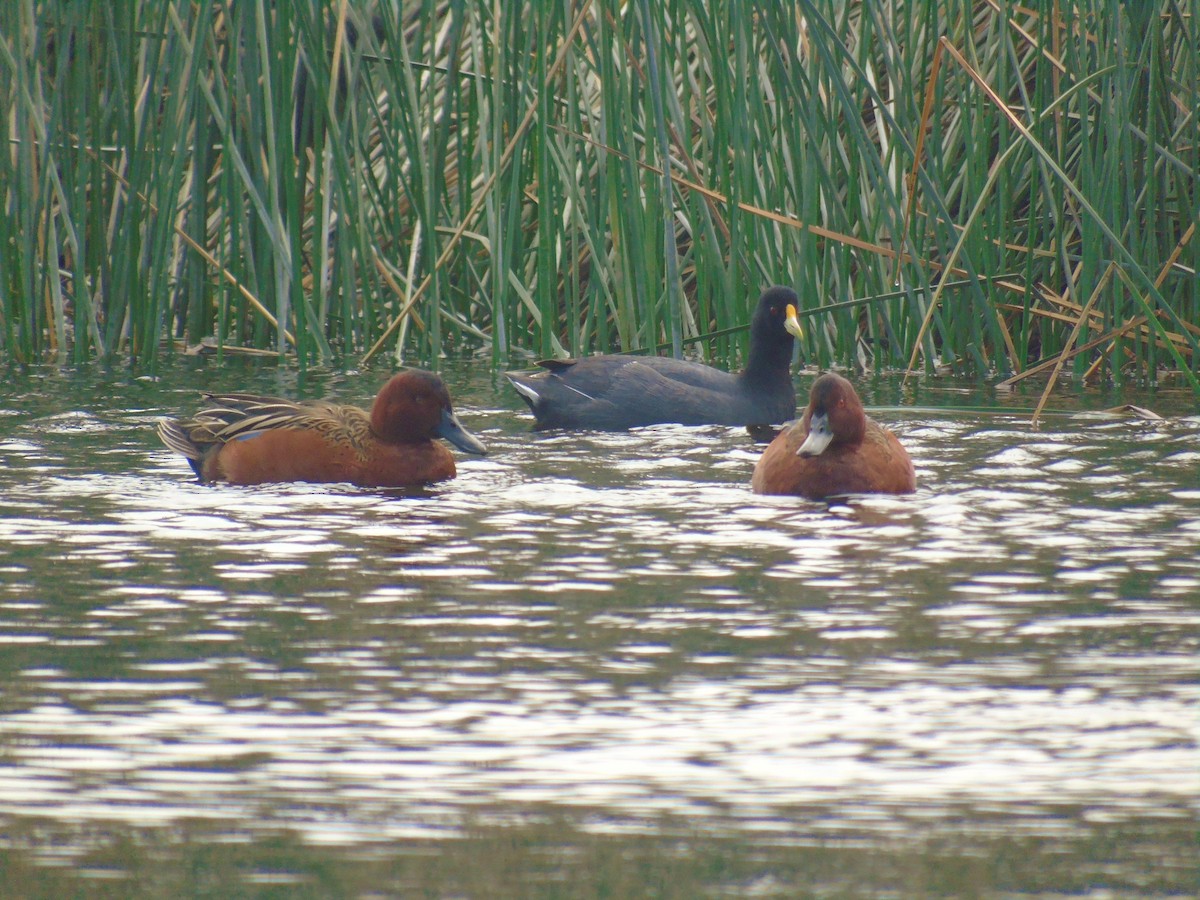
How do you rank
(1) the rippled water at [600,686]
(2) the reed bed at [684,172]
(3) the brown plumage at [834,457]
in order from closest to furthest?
1. (1) the rippled water at [600,686]
2. (3) the brown plumage at [834,457]
3. (2) the reed bed at [684,172]

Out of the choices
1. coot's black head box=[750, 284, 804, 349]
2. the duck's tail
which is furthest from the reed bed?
the duck's tail

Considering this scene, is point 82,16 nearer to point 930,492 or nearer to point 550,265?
point 550,265

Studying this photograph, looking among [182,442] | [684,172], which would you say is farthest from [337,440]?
[684,172]

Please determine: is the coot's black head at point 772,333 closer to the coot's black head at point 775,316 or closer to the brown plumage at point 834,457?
the coot's black head at point 775,316

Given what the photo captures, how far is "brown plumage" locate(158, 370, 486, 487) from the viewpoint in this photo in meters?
7.25

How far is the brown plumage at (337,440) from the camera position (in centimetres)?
725

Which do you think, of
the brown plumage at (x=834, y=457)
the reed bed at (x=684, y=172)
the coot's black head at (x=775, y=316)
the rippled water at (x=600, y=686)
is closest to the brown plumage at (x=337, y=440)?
the rippled water at (x=600, y=686)

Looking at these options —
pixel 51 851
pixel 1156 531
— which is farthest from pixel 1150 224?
pixel 51 851

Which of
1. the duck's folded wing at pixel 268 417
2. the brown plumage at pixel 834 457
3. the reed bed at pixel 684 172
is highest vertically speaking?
the reed bed at pixel 684 172

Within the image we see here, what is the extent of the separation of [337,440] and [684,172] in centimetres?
392

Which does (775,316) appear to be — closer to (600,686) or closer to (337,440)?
(337,440)

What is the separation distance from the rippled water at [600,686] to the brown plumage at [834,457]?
15 centimetres

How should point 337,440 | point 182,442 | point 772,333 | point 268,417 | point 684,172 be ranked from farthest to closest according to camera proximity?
1. point 684,172
2. point 772,333
3. point 182,442
4. point 268,417
5. point 337,440

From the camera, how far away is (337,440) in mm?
7305
